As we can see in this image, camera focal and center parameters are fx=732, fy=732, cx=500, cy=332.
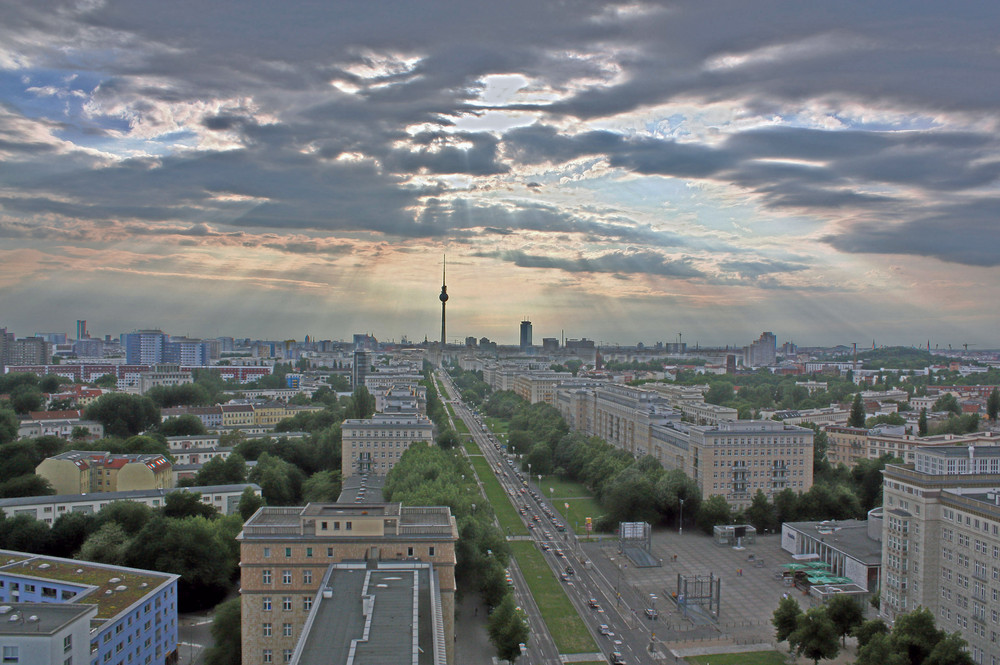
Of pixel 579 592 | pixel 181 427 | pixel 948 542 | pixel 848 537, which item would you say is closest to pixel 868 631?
pixel 948 542

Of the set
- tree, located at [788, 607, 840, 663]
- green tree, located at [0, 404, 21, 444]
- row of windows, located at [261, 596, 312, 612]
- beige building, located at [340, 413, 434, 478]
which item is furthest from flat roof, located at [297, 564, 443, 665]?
green tree, located at [0, 404, 21, 444]

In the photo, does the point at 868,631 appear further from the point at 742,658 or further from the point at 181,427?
the point at 181,427

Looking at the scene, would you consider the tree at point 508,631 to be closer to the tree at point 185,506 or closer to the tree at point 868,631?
the tree at point 868,631

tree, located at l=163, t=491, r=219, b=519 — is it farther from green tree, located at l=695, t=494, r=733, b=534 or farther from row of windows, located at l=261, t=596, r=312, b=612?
green tree, located at l=695, t=494, r=733, b=534

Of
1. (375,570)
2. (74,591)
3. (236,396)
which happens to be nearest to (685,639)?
(375,570)

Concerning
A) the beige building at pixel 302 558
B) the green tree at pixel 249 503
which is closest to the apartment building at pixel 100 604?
the beige building at pixel 302 558

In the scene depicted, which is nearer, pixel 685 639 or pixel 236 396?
pixel 685 639

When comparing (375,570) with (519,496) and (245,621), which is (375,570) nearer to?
(245,621)
